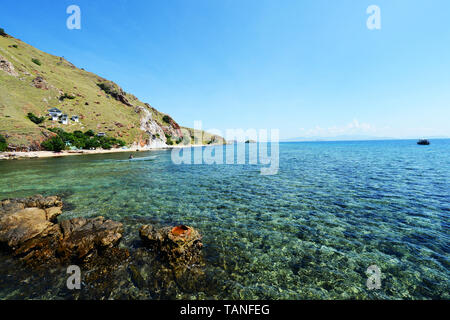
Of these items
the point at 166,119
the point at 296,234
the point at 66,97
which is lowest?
the point at 296,234

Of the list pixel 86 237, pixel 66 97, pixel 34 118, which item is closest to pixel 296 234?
pixel 86 237

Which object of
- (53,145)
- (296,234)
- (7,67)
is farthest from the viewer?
(7,67)

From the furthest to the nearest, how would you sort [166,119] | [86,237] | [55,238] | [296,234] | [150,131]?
[166,119], [150,131], [296,234], [55,238], [86,237]

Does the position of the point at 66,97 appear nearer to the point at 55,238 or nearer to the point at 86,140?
the point at 86,140

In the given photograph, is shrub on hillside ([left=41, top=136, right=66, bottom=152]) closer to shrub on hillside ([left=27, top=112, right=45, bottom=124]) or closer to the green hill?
the green hill

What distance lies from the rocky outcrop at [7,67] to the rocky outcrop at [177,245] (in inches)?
6651

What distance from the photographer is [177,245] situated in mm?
8219

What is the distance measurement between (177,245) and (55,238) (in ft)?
22.1

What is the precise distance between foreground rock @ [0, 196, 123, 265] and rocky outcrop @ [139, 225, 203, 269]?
226 cm

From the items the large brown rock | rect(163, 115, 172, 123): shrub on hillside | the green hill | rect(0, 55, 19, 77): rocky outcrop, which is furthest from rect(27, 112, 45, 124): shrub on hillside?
the large brown rock

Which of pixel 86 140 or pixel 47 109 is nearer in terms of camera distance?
pixel 86 140
